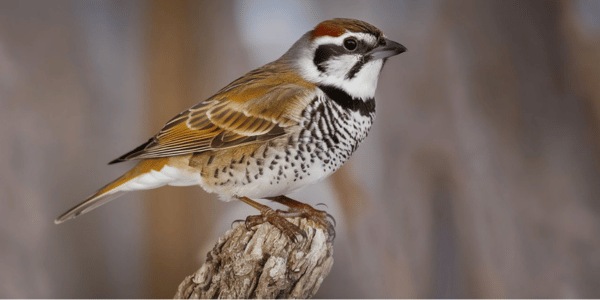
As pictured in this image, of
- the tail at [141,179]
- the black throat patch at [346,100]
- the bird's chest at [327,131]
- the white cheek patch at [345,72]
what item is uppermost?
the white cheek patch at [345,72]

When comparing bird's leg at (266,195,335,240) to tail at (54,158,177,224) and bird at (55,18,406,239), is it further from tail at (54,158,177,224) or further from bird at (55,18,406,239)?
tail at (54,158,177,224)

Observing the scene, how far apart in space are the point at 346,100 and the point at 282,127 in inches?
5.0

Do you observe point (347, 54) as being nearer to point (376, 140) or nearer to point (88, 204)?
point (376, 140)

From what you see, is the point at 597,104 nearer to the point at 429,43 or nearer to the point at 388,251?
the point at 429,43

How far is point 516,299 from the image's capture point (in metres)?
1.78

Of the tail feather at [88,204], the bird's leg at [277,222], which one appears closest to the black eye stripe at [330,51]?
the bird's leg at [277,222]

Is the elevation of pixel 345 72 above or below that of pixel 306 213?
above

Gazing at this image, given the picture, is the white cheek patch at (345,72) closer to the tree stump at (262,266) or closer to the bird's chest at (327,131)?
the bird's chest at (327,131)

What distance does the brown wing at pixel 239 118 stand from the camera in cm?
141

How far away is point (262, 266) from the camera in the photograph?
1.37 m

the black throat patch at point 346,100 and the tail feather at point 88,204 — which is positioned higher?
the black throat patch at point 346,100

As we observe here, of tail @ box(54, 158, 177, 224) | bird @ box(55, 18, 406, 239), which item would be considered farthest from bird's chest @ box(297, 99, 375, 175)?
tail @ box(54, 158, 177, 224)

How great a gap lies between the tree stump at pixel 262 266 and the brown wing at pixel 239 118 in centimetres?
17

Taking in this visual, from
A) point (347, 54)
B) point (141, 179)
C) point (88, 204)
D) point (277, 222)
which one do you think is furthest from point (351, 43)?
point (88, 204)
